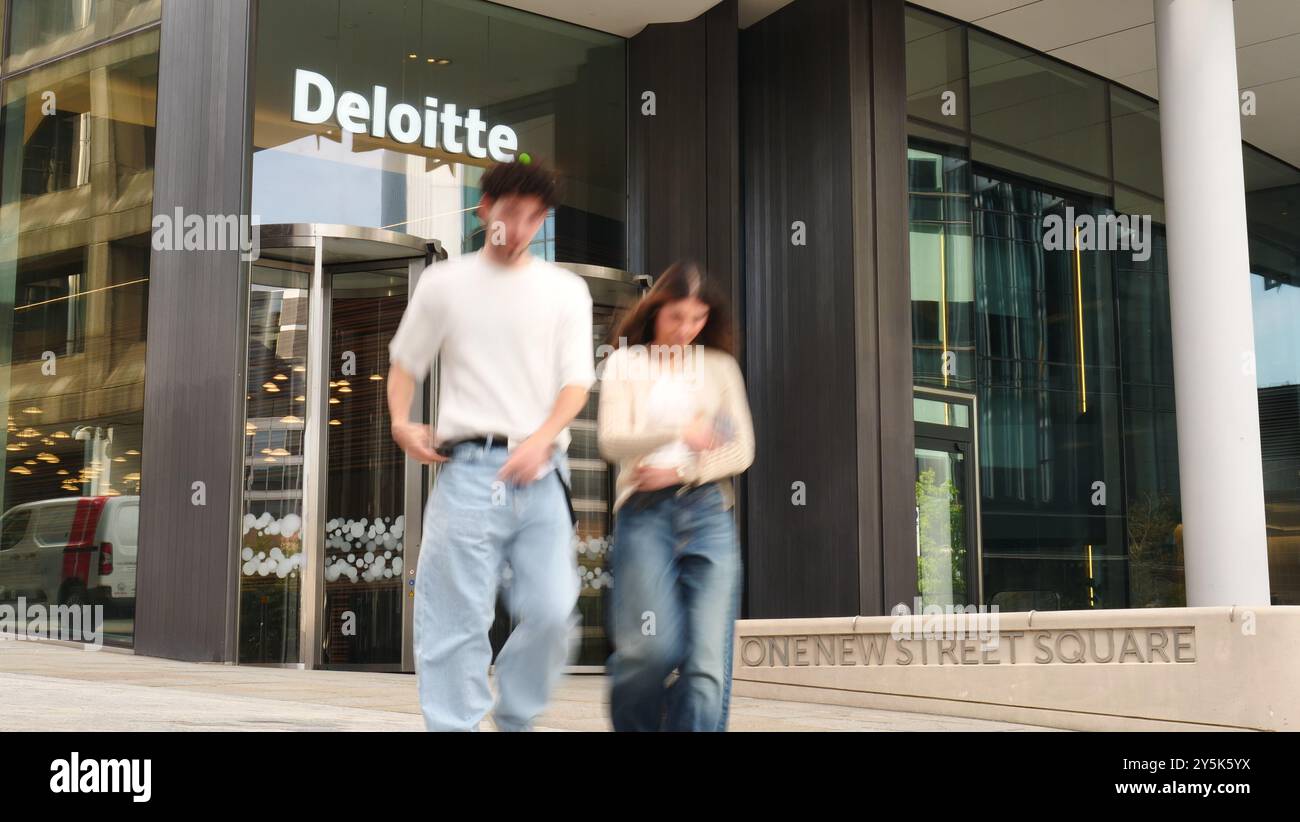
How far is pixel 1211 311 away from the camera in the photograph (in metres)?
10.7

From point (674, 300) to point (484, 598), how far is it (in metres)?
1.12

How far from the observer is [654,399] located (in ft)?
12.4

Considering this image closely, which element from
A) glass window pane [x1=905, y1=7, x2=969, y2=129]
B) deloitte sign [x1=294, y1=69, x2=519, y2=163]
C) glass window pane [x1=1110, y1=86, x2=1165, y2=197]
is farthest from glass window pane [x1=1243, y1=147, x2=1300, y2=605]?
deloitte sign [x1=294, y1=69, x2=519, y2=163]

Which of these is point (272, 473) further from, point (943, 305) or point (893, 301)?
point (943, 305)

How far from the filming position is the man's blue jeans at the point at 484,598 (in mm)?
3342

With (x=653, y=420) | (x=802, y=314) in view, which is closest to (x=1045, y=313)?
(x=802, y=314)

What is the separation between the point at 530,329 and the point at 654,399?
49cm

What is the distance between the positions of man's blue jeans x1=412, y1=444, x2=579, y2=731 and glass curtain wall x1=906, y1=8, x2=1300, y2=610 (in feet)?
34.0

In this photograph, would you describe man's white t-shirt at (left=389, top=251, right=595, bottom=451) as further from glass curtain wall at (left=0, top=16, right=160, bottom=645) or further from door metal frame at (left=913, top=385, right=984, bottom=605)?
door metal frame at (left=913, top=385, right=984, bottom=605)

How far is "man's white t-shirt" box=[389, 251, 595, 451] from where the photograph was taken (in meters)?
3.45

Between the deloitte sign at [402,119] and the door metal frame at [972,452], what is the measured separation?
192 inches

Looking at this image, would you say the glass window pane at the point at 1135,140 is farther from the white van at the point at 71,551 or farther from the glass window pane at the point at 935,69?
the white van at the point at 71,551

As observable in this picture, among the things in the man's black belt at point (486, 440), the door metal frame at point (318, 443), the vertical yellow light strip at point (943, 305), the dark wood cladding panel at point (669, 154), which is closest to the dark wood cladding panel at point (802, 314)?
the dark wood cladding panel at point (669, 154)
